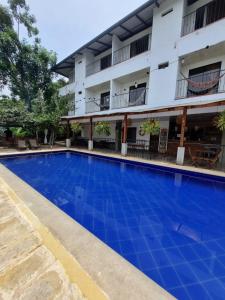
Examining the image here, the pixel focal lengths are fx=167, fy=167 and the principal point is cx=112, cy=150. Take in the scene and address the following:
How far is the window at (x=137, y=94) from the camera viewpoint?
12.0 metres

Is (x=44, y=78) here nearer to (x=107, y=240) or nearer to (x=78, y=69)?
(x=78, y=69)

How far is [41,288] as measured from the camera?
67.4 inches

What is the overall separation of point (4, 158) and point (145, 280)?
1049 centimetres

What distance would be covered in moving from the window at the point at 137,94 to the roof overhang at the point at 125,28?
3928mm

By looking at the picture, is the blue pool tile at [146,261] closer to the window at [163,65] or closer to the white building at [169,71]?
the white building at [169,71]

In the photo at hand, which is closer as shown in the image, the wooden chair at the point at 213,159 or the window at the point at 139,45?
the wooden chair at the point at 213,159

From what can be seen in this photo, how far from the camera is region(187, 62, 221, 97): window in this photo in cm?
862

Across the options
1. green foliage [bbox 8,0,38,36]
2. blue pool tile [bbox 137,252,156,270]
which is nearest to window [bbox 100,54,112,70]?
green foliage [bbox 8,0,38,36]

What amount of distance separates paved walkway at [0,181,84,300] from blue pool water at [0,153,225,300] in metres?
1.09

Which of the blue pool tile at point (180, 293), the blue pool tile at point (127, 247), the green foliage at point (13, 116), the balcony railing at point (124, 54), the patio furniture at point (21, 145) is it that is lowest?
the blue pool tile at point (127, 247)

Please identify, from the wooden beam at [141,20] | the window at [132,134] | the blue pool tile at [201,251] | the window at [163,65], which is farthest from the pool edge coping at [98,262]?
the wooden beam at [141,20]

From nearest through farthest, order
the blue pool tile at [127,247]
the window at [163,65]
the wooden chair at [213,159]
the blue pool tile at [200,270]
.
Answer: the blue pool tile at [200,270] < the blue pool tile at [127,247] < the wooden chair at [213,159] < the window at [163,65]

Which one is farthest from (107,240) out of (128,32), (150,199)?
(128,32)

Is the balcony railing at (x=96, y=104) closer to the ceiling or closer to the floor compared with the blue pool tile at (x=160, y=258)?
closer to the ceiling
